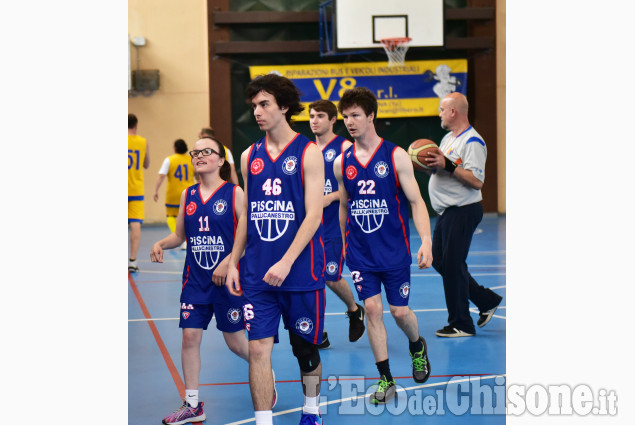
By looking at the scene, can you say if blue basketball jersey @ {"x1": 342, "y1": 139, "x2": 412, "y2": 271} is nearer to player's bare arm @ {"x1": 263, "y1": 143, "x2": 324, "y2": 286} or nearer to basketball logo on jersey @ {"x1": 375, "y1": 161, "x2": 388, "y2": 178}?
basketball logo on jersey @ {"x1": 375, "y1": 161, "x2": 388, "y2": 178}

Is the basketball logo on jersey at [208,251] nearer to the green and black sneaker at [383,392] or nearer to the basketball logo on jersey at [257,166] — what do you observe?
the basketball logo on jersey at [257,166]

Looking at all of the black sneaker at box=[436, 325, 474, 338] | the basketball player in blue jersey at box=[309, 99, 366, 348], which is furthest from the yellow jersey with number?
the black sneaker at box=[436, 325, 474, 338]

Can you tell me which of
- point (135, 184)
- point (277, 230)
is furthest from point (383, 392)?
point (135, 184)

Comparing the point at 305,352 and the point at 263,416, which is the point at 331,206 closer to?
the point at 305,352

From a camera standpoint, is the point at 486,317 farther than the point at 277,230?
Yes

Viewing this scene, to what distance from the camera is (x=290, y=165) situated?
3.72 meters

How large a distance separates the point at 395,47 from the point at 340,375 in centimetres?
1118

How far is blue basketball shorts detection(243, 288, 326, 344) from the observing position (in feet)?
12.3

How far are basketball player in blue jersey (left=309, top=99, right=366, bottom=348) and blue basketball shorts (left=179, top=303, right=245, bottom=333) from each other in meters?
1.72

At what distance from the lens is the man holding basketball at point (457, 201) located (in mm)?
6188

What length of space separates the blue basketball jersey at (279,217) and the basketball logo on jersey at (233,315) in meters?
0.61
